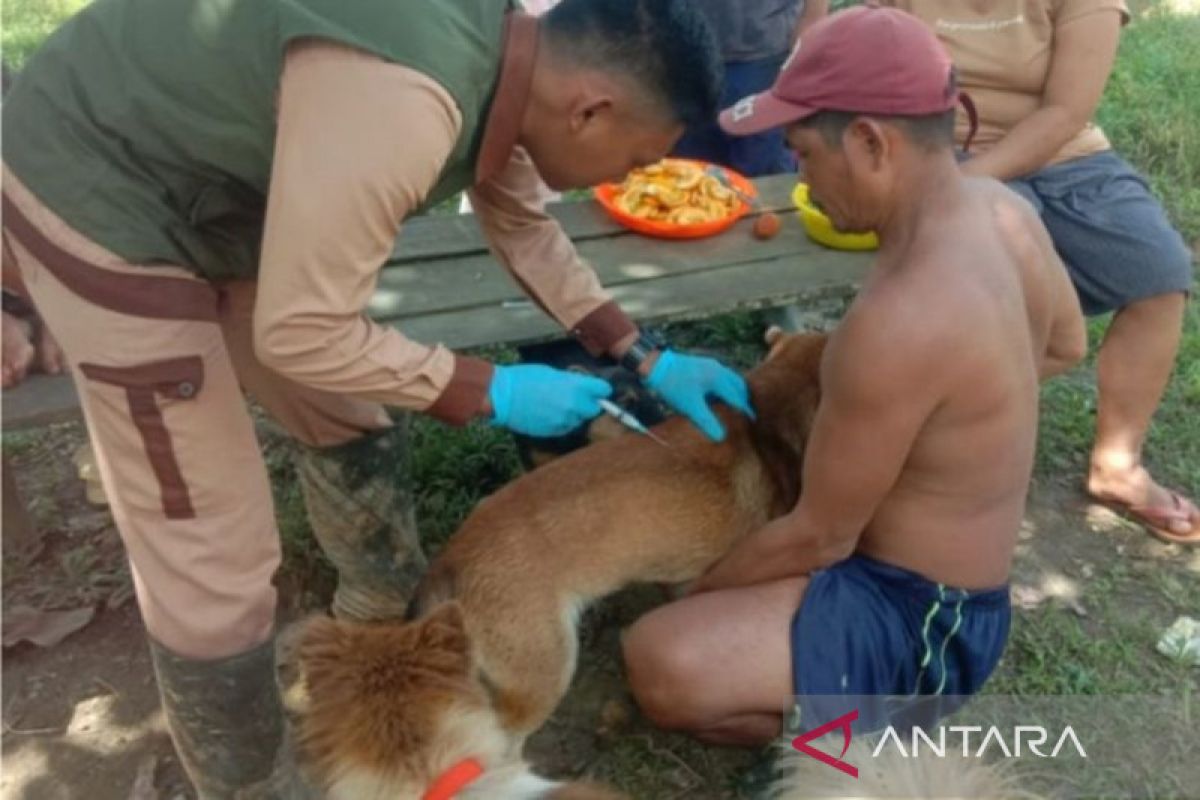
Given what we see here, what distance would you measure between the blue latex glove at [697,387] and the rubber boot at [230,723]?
1227 millimetres

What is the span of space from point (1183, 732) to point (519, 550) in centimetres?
198

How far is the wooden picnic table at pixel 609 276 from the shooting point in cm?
368

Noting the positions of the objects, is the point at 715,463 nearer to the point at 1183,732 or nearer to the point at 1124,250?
the point at 1183,732

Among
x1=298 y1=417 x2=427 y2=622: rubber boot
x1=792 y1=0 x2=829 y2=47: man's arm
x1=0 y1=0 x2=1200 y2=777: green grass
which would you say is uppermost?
x1=792 y1=0 x2=829 y2=47: man's arm

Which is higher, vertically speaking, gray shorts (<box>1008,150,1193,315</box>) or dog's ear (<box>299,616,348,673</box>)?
dog's ear (<box>299,616,348,673</box>)

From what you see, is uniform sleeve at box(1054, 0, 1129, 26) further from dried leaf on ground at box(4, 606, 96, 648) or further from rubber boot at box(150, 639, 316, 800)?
dried leaf on ground at box(4, 606, 96, 648)

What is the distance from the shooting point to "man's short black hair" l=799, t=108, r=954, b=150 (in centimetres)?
234

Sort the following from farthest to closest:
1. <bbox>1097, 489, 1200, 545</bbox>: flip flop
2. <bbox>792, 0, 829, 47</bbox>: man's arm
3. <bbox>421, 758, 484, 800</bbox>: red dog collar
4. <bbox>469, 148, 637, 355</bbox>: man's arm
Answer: <bbox>792, 0, 829, 47</bbox>: man's arm
<bbox>1097, 489, 1200, 545</bbox>: flip flop
<bbox>469, 148, 637, 355</bbox>: man's arm
<bbox>421, 758, 484, 800</bbox>: red dog collar

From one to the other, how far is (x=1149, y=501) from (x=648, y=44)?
2732 millimetres

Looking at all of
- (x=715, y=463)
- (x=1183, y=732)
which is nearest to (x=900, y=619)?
(x=715, y=463)

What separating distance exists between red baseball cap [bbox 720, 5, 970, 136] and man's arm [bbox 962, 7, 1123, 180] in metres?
1.68

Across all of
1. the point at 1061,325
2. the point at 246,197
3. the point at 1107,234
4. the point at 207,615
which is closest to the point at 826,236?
the point at 1107,234

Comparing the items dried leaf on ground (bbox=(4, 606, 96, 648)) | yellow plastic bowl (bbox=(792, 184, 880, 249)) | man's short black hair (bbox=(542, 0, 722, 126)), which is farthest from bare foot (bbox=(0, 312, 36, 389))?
yellow plastic bowl (bbox=(792, 184, 880, 249))

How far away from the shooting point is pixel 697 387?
10.2 feet
